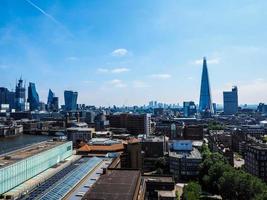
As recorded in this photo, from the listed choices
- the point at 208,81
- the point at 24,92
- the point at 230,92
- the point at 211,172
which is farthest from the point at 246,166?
the point at 24,92

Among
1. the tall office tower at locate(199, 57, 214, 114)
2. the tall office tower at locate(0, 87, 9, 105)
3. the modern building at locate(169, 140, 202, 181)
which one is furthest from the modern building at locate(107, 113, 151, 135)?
the tall office tower at locate(0, 87, 9, 105)

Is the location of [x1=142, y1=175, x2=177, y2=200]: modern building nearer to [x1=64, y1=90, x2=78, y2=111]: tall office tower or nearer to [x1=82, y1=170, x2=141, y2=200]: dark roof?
[x1=82, y1=170, x2=141, y2=200]: dark roof

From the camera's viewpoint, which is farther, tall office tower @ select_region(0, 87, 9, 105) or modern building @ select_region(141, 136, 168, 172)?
tall office tower @ select_region(0, 87, 9, 105)

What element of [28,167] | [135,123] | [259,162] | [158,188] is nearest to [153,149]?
[259,162]

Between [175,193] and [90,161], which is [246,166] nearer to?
[175,193]

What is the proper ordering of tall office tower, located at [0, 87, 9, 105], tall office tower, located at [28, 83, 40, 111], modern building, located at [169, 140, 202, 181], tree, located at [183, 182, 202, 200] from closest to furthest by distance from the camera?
1. tree, located at [183, 182, 202, 200]
2. modern building, located at [169, 140, 202, 181]
3. tall office tower, located at [0, 87, 9, 105]
4. tall office tower, located at [28, 83, 40, 111]

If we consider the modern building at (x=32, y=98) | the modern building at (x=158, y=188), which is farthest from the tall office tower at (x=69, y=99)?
the modern building at (x=158, y=188)

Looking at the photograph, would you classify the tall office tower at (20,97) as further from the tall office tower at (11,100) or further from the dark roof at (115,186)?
the dark roof at (115,186)
